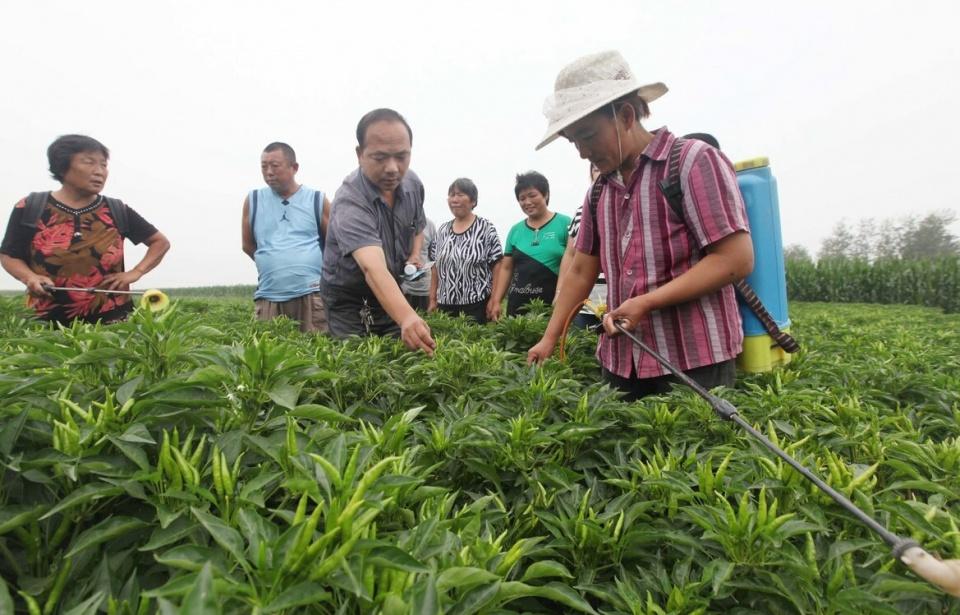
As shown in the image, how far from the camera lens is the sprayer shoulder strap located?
204 cm

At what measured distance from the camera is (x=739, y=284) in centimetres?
222

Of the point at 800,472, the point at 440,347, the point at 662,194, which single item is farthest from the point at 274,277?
the point at 800,472

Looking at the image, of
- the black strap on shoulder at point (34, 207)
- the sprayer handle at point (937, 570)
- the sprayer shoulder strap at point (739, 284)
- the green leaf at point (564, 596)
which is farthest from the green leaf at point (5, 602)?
the black strap on shoulder at point (34, 207)

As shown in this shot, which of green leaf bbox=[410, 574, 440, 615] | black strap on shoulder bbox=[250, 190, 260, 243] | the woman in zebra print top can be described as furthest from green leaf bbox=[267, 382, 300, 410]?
the woman in zebra print top

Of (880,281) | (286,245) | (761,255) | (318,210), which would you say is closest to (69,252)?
(286,245)

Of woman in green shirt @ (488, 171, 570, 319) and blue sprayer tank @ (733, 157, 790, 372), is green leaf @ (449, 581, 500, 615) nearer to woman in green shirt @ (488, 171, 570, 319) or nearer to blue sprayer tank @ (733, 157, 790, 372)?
blue sprayer tank @ (733, 157, 790, 372)

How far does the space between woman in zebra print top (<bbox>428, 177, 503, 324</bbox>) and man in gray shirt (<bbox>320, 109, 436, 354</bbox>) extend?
1.59m

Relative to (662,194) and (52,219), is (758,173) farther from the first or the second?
(52,219)

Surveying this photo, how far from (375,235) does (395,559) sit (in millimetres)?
2207

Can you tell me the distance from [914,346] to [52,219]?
550 centimetres

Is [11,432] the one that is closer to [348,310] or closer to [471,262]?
[348,310]

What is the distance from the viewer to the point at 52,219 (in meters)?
3.57

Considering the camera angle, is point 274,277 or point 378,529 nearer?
point 378,529

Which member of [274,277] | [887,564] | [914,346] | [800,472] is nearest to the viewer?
[887,564]
